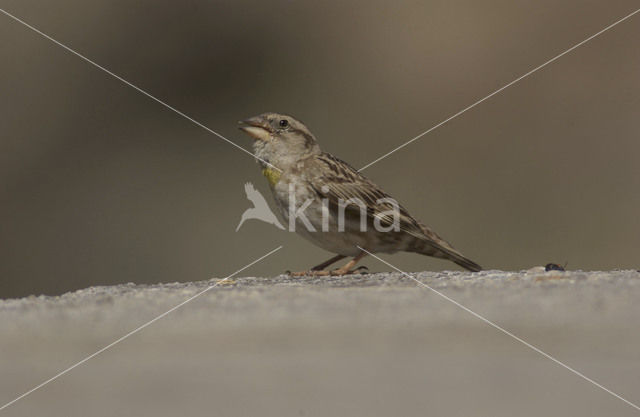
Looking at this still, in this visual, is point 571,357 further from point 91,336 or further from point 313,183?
point 313,183

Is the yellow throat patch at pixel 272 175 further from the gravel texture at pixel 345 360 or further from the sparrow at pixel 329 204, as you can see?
the gravel texture at pixel 345 360

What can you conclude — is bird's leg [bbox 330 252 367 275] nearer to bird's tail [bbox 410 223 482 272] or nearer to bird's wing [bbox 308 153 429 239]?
bird's wing [bbox 308 153 429 239]

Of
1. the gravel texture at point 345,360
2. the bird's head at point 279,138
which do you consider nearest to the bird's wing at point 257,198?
the bird's head at point 279,138

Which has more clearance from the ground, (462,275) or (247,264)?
(247,264)

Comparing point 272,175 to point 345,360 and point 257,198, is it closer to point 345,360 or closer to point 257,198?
point 257,198

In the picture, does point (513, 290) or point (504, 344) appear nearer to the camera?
point (504, 344)

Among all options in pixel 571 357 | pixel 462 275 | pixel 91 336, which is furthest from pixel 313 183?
pixel 571 357

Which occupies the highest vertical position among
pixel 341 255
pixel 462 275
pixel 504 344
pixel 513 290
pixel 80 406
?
pixel 341 255

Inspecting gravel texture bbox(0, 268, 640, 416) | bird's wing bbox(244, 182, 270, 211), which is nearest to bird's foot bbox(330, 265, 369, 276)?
bird's wing bbox(244, 182, 270, 211)
